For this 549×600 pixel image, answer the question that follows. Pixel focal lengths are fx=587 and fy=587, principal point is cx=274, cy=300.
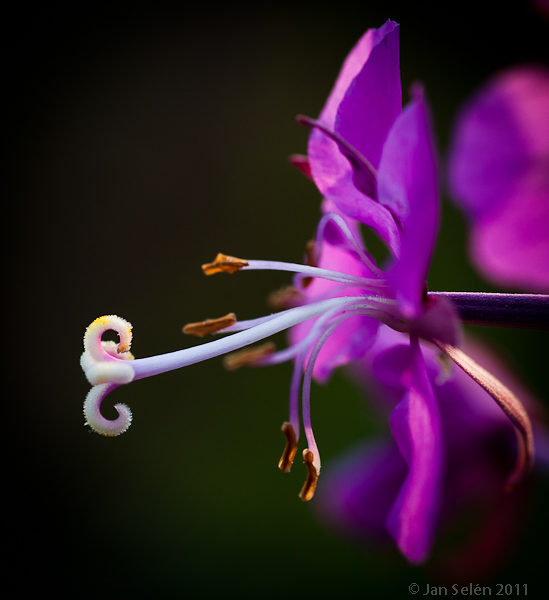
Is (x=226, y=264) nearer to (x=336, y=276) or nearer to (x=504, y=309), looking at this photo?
(x=336, y=276)

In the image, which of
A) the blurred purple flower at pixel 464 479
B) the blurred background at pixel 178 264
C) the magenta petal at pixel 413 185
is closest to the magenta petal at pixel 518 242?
the blurred purple flower at pixel 464 479

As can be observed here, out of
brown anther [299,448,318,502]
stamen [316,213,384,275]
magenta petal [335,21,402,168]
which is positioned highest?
magenta petal [335,21,402,168]

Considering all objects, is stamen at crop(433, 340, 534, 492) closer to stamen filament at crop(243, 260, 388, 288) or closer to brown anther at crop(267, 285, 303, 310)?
stamen filament at crop(243, 260, 388, 288)

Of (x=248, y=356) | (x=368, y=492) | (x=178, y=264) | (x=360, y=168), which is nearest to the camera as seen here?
(x=360, y=168)

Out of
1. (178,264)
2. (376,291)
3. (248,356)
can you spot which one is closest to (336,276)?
(376,291)

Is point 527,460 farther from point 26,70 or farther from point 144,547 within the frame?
point 26,70

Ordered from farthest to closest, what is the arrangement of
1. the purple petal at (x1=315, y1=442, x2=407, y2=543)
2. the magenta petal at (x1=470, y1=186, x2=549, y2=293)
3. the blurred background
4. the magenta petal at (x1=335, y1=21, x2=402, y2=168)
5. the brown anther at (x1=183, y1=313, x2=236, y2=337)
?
1. the blurred background
2. the purple petal at (x1=315, y1=442, x2=407, y2=543)
3. the magenta petal at (x1=470, y1=186, x2=549, y2=293)
4. the brown anther at (x1=183, y1=313, x2=236, y2=337)
5. the magenta petal at (x1=335, y1=21, x2=402, y2=168)

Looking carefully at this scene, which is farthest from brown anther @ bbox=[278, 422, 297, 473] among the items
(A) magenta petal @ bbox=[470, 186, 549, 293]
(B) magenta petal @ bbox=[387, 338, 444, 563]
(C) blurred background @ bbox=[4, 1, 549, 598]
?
(C) blurred background @ bbox=[4, 1, 549, 598]
